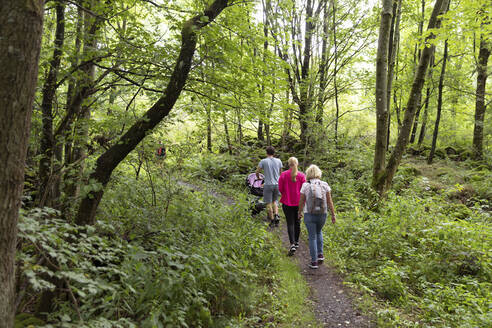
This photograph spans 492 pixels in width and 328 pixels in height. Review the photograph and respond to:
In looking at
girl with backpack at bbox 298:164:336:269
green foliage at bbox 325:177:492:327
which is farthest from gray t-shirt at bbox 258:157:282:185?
green foliage at bbox 325:177:492:327

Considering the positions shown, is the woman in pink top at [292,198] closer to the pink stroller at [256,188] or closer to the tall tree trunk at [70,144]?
the pink stroller at [256,188]

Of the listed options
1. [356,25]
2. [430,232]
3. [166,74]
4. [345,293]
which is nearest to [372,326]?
[345,293]

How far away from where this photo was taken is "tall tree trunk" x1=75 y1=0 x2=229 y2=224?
4.13 meters

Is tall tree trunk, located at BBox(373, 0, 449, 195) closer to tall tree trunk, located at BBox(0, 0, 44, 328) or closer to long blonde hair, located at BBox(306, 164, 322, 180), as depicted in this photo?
long blonde hair, located at BBox(306, 164, 322, 180)

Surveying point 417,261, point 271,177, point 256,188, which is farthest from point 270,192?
point 417,261

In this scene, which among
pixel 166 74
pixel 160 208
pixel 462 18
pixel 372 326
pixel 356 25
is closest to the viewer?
pixel 372 326

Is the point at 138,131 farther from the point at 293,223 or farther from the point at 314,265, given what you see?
the point at 314,265

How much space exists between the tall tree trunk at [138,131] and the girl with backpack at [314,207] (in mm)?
3458

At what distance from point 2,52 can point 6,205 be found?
1038 millimetres

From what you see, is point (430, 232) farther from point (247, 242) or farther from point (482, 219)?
point (247, 242)

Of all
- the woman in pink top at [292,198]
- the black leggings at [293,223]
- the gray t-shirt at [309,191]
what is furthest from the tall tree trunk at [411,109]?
the gray t-shirt at [309,191]

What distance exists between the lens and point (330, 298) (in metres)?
4.99

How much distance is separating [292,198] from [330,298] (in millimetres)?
2490

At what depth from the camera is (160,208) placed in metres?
5.71
